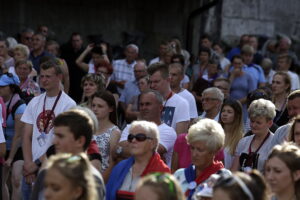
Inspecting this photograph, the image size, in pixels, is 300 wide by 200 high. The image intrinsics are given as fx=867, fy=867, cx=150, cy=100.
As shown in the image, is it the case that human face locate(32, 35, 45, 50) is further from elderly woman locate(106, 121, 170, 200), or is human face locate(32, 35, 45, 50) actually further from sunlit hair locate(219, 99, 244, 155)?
elderly woman locate(106, 121, 170, 200)

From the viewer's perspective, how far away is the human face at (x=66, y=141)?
21.6ft

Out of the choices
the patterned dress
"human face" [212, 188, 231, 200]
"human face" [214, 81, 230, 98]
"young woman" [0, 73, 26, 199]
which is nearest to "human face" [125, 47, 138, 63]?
"human face" [214, 81, 230, 98]

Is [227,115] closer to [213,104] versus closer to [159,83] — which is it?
[213,104]

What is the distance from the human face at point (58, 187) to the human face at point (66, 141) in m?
1.18

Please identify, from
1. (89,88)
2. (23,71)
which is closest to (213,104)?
(89,88)

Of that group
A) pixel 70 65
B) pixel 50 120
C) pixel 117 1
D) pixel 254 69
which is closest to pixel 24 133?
pixel 50 120

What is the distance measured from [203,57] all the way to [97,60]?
230cm

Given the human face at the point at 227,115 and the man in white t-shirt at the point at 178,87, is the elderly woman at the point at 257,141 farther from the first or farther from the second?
the man in white t-shirt at the point at 178,87

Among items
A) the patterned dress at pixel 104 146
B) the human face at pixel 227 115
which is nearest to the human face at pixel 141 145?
the patterned dress at pixel 104 146

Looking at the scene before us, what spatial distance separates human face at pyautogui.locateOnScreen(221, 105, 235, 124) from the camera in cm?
935

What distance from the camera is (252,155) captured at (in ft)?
27.5

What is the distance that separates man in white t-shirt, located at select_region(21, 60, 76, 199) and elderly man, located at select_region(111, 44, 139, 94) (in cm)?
484

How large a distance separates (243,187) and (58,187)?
3.75ft

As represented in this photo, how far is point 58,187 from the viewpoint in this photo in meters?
5.38
